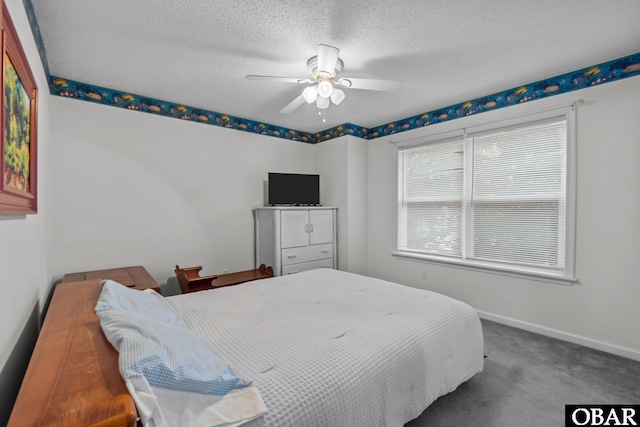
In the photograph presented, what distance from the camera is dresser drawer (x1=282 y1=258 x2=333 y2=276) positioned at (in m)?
3.63

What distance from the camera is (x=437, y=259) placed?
3.52 meters

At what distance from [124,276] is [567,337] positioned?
4.05 meters

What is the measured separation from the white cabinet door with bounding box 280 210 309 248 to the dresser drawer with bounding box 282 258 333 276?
26 cm

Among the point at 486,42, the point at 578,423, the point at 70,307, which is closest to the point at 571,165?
the point at 486,42

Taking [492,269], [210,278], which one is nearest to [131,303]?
[210,278]

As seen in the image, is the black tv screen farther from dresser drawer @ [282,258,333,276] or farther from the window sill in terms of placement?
the window sill

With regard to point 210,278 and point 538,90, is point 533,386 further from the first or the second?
point 210,278

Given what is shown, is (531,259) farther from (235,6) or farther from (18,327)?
(18,327)

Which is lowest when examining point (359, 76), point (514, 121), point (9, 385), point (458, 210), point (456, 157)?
point (9, 385)

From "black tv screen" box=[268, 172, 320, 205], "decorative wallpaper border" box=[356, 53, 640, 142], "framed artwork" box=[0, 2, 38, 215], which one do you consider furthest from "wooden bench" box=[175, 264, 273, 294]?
"decorative wallpaper border" box=[356, 53, 640, 142]

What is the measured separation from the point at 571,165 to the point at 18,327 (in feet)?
12.8

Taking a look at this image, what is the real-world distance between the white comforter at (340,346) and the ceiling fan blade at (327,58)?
1.64m

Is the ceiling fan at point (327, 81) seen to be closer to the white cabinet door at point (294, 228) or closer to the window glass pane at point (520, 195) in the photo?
the window glass pane at point (520, 195)

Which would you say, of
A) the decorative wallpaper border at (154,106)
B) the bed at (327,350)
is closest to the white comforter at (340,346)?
the bed at (327,350)
